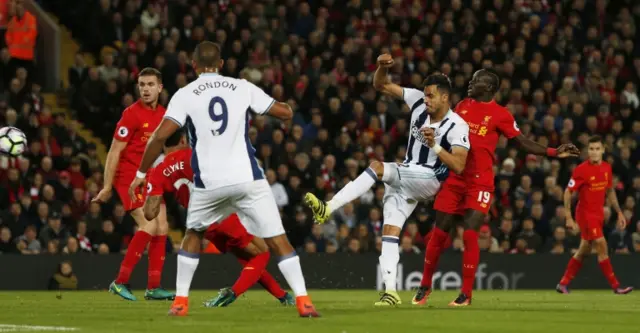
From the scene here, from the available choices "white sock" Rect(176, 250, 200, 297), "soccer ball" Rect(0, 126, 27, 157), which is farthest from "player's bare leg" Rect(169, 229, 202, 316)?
"soccer ball" Rect(0, 126, 27, 157)

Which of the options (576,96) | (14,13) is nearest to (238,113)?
(14,13)

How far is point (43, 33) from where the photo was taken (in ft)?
82.6

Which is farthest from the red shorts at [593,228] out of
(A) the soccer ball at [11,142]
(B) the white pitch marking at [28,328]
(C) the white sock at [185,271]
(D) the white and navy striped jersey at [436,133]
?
(B) the white pitch marking at [28,328]

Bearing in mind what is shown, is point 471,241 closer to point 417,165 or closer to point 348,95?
point 417,165

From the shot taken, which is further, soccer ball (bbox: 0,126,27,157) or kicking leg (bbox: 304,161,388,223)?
soccer ball (bbox: 0,126,27,157)

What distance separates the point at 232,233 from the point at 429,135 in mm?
2128

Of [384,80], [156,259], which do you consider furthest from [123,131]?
[384,80]

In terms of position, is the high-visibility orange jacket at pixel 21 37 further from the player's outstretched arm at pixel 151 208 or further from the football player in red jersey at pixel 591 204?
the player's outstretched arm at pixel 151 208

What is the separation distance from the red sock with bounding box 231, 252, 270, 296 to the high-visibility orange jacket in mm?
10857

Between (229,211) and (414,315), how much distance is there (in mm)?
1850

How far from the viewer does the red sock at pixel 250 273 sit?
1265cm

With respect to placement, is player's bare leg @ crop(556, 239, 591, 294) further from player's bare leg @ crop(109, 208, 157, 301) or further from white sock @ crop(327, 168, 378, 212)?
white sock @ crop(327, 168, 378, 212)

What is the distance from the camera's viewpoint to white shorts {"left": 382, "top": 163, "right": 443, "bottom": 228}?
13297 mm

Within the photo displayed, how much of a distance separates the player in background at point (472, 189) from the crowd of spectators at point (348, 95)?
765cm
